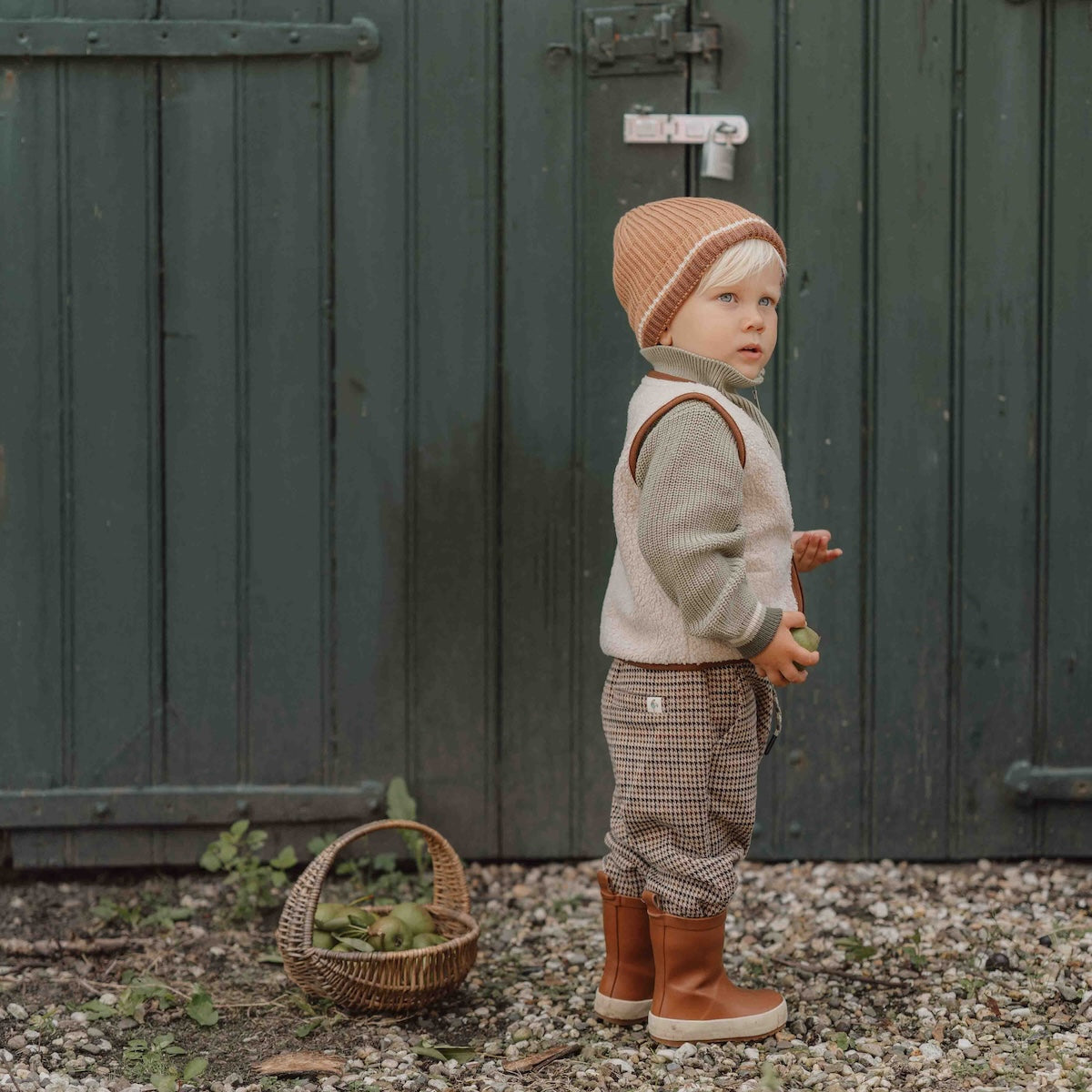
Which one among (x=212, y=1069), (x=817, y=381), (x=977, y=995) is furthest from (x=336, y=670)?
(x=977, y=995)

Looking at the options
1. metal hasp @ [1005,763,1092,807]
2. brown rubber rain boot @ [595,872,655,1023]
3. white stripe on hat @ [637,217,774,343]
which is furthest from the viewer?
metal hasp @ [1005,763,1092,807]

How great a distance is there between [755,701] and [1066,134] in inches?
61.6

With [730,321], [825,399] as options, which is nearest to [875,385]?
[825,399]

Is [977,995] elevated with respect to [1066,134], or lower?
lower

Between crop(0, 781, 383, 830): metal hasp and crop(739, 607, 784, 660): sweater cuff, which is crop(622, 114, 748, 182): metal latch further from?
crop(0, 781, 383, 830): metal hasp

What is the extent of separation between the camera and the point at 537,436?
11.0 feet

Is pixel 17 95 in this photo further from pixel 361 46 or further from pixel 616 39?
pixel 616 39

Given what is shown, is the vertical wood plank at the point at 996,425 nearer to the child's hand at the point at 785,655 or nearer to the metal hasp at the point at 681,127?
the metal hasp at the point at 681,127

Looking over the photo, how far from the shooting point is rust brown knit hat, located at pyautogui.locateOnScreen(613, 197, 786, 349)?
241cm

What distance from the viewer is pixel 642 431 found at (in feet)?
8.02

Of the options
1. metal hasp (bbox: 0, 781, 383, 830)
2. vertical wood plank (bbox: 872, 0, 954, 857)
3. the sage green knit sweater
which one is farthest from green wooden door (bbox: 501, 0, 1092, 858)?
the sage green knit sweater

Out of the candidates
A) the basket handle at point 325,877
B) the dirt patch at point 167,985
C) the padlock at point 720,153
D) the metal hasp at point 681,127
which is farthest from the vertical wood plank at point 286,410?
the padlock at point 720,153

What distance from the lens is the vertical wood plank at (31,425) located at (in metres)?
3.29

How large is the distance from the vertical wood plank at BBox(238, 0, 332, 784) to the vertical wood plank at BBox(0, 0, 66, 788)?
43 centimetres
